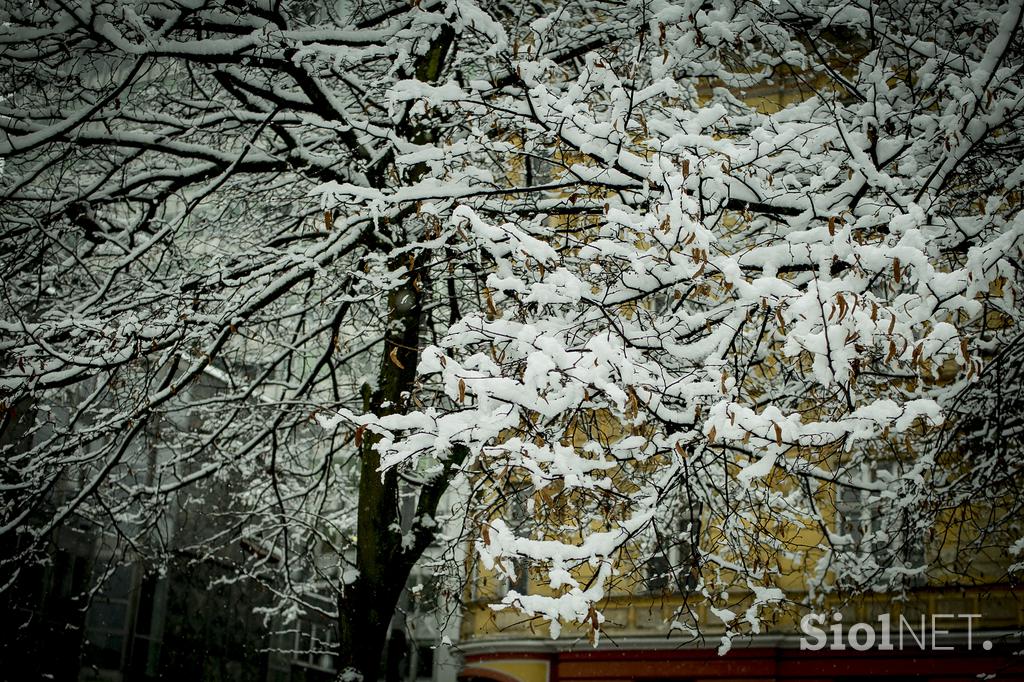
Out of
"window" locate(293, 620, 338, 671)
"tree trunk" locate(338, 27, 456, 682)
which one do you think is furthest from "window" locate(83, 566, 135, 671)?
"tree trunk" locate(338, 27, 456, 682)

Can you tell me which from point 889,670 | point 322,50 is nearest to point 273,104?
point 322,50

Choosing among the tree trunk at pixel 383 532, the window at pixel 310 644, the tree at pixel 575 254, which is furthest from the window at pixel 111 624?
the tree trunk at pixel 383 532

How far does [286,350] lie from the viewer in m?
8.76

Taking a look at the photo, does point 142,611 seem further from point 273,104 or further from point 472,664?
point 273,104

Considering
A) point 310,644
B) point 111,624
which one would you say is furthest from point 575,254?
point 310,644

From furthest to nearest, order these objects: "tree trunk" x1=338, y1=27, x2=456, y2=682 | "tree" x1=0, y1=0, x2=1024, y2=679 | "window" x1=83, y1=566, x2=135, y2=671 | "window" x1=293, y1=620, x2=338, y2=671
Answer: "window" x1=293, y1=620, x2=338, y2=671 < "window" x1=83, y1=566, x2=135, y2=671 < "tree trunk" x1=338, y1=27, x2=456, y2=682 < "tree" x1=0, y1=0, x2=1024, y2=679

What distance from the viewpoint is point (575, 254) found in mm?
7918

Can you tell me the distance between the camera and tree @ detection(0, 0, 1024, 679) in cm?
439

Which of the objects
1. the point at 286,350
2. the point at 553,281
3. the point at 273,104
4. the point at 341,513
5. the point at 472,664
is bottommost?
the point at 472,664

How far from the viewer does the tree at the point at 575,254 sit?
4391mm

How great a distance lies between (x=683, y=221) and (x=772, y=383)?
468 centimetres

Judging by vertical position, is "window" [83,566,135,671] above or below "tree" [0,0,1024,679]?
below

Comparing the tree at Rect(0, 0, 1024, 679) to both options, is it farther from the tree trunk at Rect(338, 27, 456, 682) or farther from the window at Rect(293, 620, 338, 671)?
the window at Rect(293, 620, 338, 671)

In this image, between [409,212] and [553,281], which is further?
[409,212]
